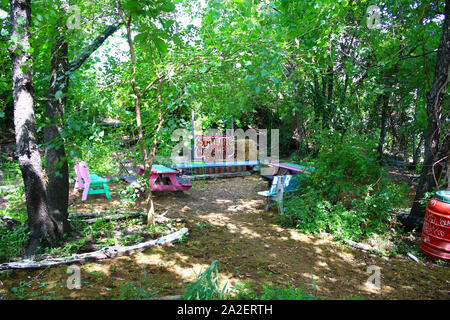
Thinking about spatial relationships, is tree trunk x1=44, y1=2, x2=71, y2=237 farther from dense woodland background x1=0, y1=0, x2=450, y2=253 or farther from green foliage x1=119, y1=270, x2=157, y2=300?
green foliage x1=119, y1=270, x2=157, y2=300

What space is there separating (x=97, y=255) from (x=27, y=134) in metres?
1.65

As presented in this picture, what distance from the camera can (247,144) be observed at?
11727mm

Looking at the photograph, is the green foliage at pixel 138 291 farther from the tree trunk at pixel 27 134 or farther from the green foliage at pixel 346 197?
the green foliage at pixel 346 197

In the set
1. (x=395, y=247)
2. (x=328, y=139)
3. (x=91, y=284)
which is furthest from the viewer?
(x=328, y=139)

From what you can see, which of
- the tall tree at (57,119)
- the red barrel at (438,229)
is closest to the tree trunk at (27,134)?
the tall tree at (57,119)

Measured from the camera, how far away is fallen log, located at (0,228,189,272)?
117 inches

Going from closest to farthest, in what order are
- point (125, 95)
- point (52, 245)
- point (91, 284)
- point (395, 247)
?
1. point (91, 284)
2. point (52, 245)
3. point (125, 95)
4. point (395, 247)

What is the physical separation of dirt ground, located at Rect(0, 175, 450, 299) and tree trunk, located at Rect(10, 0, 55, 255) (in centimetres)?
67

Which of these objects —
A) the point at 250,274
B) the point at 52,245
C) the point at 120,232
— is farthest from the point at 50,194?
the point at 250,274

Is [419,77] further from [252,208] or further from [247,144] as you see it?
[247,144]

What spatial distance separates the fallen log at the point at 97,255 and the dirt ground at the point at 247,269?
76 mm

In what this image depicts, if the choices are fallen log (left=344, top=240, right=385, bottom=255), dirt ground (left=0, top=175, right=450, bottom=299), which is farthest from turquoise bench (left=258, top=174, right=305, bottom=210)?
fallen log (left=344, top=240, right=385, bottom=255)

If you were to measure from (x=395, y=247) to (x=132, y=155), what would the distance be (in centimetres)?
428

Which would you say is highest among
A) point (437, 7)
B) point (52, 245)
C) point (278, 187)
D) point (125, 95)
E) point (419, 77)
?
point (437, 7)
